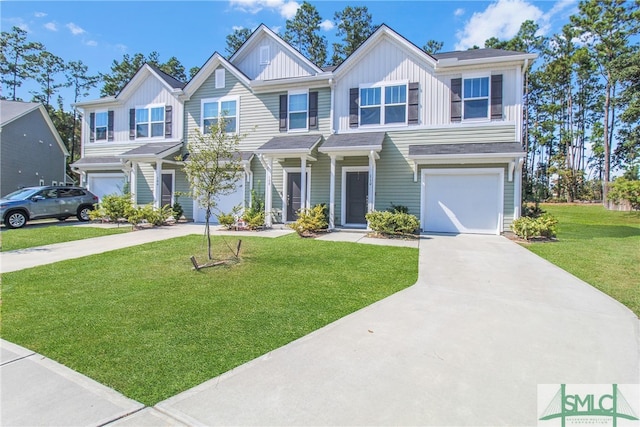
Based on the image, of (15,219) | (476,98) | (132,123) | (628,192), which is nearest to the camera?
(476,98)

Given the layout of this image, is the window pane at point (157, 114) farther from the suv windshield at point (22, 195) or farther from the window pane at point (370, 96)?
the window pane at point (370, 96)

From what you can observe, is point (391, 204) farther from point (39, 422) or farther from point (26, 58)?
point (26, 58)

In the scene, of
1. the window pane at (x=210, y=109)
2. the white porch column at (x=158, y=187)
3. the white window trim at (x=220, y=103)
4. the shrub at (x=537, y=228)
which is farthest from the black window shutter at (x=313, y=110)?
the shrub at (x=537, y=228)

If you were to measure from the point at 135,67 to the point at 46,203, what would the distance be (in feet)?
85.3

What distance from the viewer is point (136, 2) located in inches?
427

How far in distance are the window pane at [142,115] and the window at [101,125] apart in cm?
222

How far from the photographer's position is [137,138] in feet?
57.5

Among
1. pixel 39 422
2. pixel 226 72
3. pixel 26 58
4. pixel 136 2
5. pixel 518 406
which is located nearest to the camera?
pixel 39 422

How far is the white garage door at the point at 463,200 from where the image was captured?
484 inches

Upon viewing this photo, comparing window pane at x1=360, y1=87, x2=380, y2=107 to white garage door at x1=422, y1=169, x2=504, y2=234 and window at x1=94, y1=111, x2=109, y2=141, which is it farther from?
window at x1=94, y1=111, x2=109, y2=141

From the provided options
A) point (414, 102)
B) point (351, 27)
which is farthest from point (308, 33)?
point (414, 102)

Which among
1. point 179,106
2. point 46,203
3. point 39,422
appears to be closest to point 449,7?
point 179,106

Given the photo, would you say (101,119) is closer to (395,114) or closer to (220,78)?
(220,78)

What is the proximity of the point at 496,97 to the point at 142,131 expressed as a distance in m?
16.7
